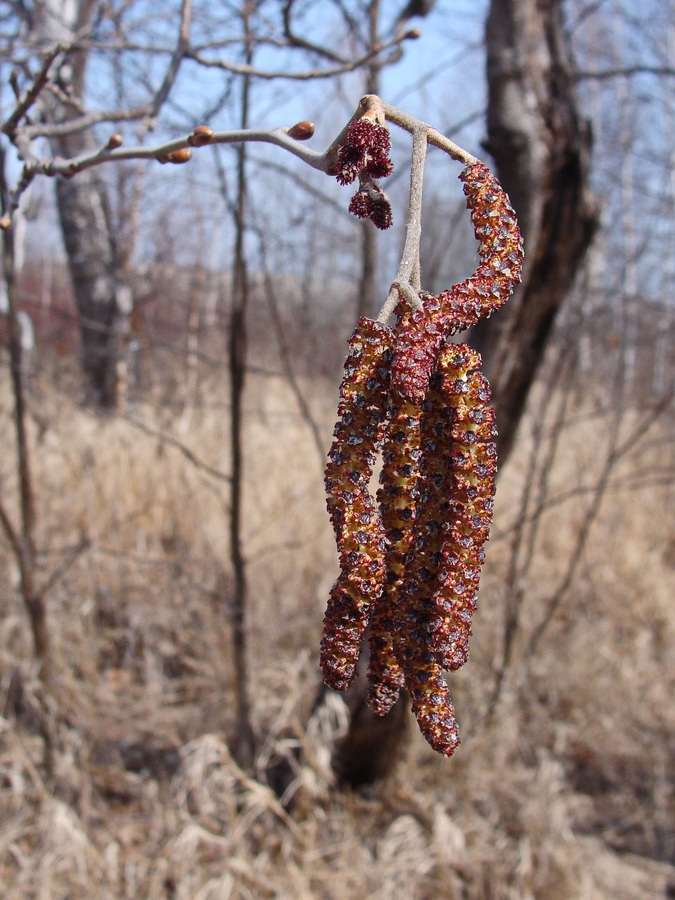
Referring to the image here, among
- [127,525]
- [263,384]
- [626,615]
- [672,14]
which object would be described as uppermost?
[672,14]

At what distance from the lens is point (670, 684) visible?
456 centimetres

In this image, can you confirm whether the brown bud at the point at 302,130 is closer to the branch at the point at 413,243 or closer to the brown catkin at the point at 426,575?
the branch at the point at 413,243

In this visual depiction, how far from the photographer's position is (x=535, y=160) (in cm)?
261

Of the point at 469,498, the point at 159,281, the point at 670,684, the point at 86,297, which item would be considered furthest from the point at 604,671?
the point at 86,297

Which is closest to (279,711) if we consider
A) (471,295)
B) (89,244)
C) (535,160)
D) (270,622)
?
(270,622)

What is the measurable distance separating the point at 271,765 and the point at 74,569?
1640 millimetres

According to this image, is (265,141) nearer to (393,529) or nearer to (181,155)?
(181,155)

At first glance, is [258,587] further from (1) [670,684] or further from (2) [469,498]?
(2) [469,498]

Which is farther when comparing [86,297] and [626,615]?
[86,297]

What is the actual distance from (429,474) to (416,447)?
0.05 metres

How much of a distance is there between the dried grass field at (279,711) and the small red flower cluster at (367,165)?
6.52 ft

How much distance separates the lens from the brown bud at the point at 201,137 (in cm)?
95

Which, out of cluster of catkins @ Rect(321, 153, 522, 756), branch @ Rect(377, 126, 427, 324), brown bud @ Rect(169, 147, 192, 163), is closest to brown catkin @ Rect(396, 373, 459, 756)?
cluster of catkins @ Rect(321, 153, 522, 756)

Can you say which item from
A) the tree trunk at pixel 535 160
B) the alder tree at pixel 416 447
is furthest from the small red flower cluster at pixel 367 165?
the tree trunk at pixel 535 160
